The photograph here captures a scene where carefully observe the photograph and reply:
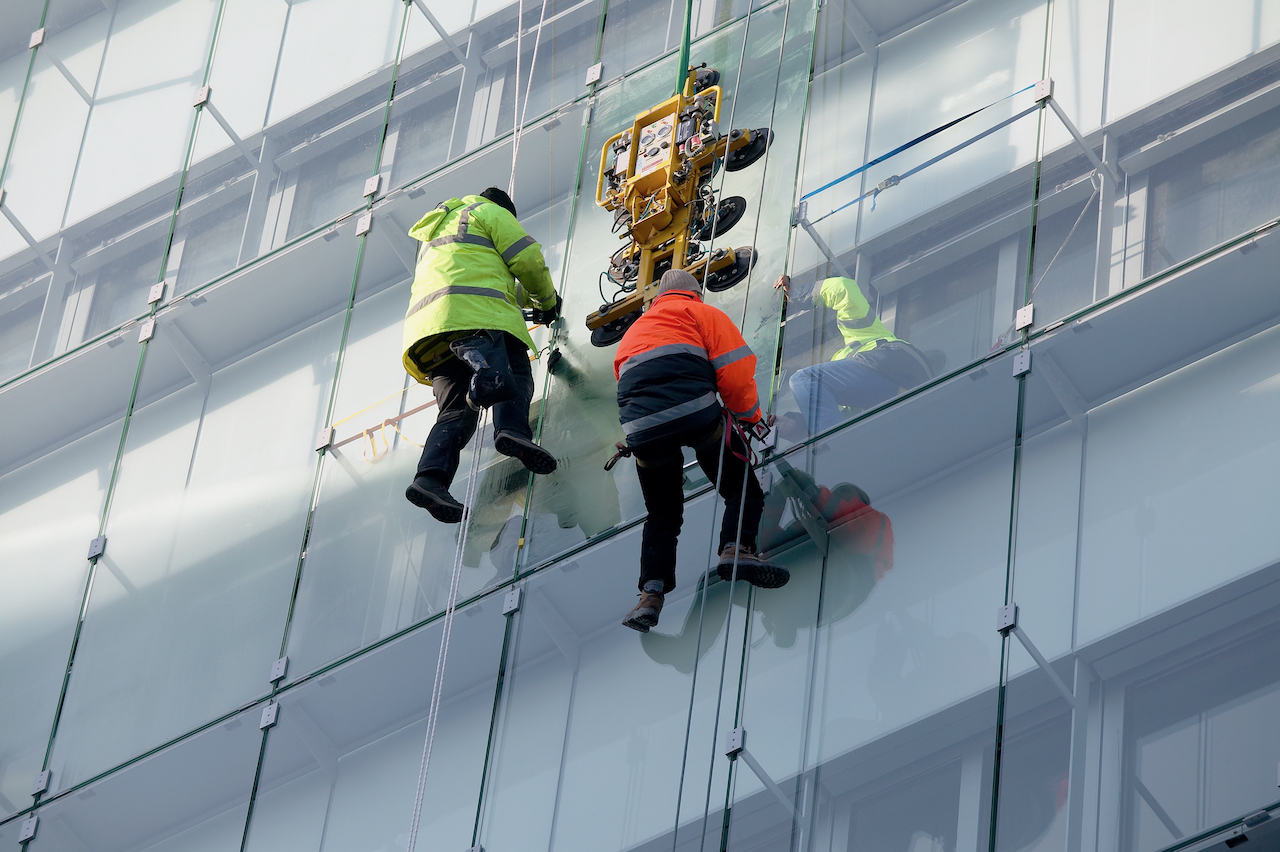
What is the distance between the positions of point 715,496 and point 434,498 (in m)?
1.15

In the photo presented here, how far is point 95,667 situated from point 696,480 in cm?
320

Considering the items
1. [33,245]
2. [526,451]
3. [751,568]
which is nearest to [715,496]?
[751,568]

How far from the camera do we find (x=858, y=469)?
7043 millimetres

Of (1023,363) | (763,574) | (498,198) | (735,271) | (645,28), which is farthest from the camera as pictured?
(645,28)

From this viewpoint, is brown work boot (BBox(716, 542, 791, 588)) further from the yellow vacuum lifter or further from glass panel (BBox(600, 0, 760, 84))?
glass panel (BBox(600, 0, 760, 84))

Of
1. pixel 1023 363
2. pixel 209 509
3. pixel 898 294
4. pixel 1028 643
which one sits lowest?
pixel 1028 643

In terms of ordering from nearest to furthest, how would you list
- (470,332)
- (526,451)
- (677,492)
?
(677,492) → (526,451) → (470,332)

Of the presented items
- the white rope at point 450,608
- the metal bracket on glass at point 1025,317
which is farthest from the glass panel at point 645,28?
the metal bracket on glass at point 1025,317

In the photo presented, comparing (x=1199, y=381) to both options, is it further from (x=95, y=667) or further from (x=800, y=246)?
(x=95, y=667)

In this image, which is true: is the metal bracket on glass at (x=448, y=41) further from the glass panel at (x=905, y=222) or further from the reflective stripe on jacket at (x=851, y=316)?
the reflective stripe on jacket at (x=851, y=316)

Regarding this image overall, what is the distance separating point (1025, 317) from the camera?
23.0 feet

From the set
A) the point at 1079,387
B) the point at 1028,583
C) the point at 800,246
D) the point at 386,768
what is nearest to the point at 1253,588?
the point at 1028,583

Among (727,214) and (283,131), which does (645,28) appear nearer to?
(727,214)

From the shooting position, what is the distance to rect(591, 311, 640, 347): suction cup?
7953mm
